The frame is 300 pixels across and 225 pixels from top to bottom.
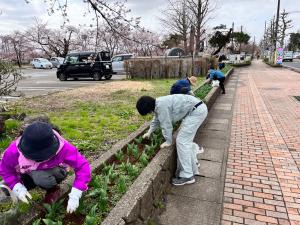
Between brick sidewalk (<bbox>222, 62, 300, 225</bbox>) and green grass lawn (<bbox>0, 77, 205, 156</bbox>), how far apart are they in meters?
2.09

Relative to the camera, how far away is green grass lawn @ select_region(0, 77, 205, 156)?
15.6 ft

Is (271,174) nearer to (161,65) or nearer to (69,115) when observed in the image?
(69,115)

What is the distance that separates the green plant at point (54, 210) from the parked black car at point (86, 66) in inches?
594

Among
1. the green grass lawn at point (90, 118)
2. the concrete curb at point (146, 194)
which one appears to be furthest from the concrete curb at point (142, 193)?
the green grass lawn at point (90, 118)

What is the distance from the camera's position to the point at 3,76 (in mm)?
5570

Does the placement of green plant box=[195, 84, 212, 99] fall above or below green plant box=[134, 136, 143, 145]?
above

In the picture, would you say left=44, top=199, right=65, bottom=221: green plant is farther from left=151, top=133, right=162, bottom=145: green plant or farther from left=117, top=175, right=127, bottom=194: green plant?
left=151, top=133, right=162, bottom=145: green plant

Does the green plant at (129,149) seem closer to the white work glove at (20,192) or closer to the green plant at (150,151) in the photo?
the green plant at (150,151)

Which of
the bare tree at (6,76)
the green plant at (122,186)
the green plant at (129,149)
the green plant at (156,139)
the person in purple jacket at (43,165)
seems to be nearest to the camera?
the person in purple jacket at (43,165)

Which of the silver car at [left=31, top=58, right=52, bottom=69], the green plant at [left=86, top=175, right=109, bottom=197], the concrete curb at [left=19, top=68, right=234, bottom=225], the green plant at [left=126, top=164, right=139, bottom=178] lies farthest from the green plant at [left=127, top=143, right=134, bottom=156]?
the silver car at [left=31, top=58, right=52, bottom=69]

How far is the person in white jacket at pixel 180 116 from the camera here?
133 inches

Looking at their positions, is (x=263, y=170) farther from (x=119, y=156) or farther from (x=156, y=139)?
(x=119, y=156)

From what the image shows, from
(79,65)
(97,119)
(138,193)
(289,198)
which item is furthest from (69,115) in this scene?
(79,65)

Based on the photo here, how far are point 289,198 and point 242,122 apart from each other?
348 cm
